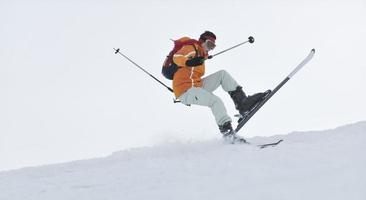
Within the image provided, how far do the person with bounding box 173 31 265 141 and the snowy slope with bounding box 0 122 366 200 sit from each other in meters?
0.59

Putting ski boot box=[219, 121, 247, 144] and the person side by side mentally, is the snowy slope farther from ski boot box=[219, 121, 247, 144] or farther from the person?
the person

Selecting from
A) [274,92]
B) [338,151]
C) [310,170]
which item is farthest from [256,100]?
[310,170]

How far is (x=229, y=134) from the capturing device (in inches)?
321

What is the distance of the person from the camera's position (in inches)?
326

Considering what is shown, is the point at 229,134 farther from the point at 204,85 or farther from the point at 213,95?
the point at 204,85

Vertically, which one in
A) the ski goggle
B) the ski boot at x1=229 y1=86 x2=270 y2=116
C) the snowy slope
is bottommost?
the snowy slope

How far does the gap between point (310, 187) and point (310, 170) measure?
0.61 m

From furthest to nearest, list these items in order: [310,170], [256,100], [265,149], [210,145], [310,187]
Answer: [256,100] → [210,145] → [265,149] → [310,170] → [310,187]

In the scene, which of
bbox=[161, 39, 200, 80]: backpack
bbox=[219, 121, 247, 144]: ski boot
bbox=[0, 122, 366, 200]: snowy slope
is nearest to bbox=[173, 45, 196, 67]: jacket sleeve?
bbox=[161, 39, 200, 80]: backpack

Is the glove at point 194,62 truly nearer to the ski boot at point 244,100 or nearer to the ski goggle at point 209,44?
the ski goggle at point 209,44

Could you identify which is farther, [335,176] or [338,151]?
[338,151]

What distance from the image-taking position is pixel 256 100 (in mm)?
8547

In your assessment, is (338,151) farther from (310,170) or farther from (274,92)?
(274,92)

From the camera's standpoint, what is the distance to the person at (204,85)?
8281 mm
